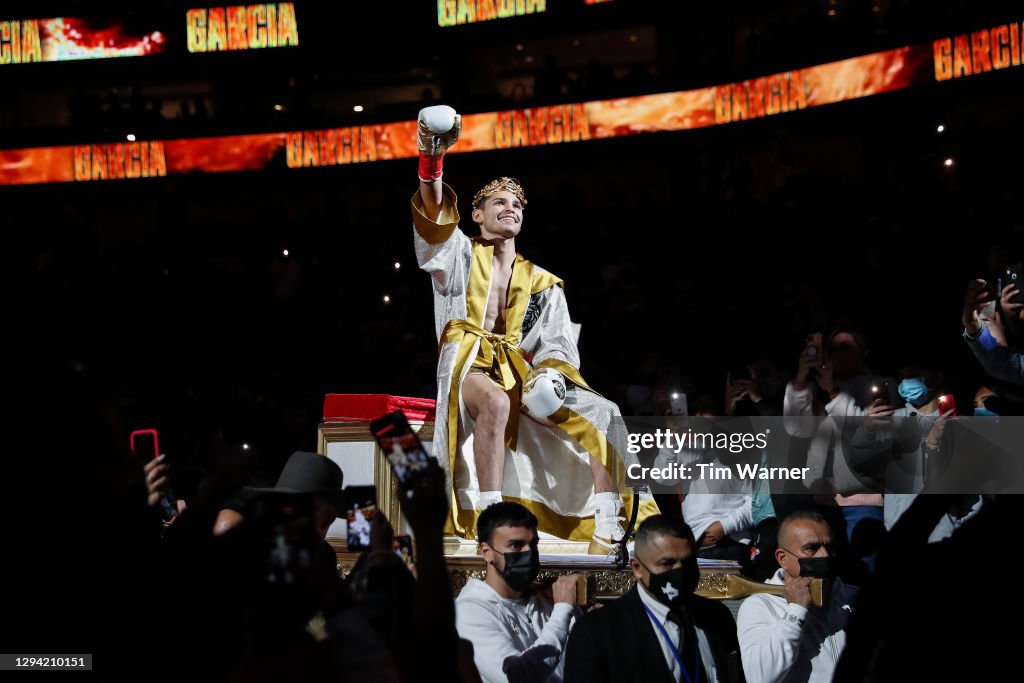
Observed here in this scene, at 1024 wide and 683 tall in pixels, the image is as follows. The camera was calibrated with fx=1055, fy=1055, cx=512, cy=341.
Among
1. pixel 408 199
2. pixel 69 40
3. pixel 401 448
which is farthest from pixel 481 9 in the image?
pixel 401 448

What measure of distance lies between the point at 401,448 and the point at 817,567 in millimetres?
2060

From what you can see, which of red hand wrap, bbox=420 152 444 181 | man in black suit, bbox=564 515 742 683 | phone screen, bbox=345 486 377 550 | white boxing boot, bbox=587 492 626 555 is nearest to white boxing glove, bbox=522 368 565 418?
white boxing boot, bbox=587 492 626 555

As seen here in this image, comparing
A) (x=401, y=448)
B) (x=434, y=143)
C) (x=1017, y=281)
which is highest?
(x=434, y=143)

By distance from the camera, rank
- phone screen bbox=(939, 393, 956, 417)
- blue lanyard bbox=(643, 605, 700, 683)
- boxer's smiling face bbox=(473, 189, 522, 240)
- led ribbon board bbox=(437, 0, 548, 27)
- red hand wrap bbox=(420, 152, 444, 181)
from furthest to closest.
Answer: led ribbon board bbox=(437, 0, 548, 27), boxer's smiling face bbox=(473, 189, 522, 240), red hand wrap bbox=(420, 152, 444, 181), phone screen bbox=(939, 393, 956, 417), blue lanyard bbox=(643, 605, 700, 683)

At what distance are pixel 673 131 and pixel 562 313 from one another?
9273 millimetres

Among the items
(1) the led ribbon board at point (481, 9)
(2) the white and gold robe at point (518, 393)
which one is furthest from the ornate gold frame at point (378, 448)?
(1) the led ribbon board at point (481, 9)

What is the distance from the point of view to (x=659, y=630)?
3.31 metres

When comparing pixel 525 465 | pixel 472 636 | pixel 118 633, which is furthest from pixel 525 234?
pixel 118 633

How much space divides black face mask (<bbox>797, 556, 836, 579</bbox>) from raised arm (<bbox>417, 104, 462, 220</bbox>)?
205 cm

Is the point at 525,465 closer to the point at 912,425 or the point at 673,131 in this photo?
the point at 912,425

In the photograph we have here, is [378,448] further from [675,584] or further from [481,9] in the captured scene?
[481,9]

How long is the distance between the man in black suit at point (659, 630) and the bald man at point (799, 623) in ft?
0.51

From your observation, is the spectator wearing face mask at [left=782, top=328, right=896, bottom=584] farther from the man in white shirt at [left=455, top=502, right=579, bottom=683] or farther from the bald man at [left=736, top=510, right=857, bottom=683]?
the man in white shirt at [left=455, top=502, right=579, bottom=683]

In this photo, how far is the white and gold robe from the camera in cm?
456
